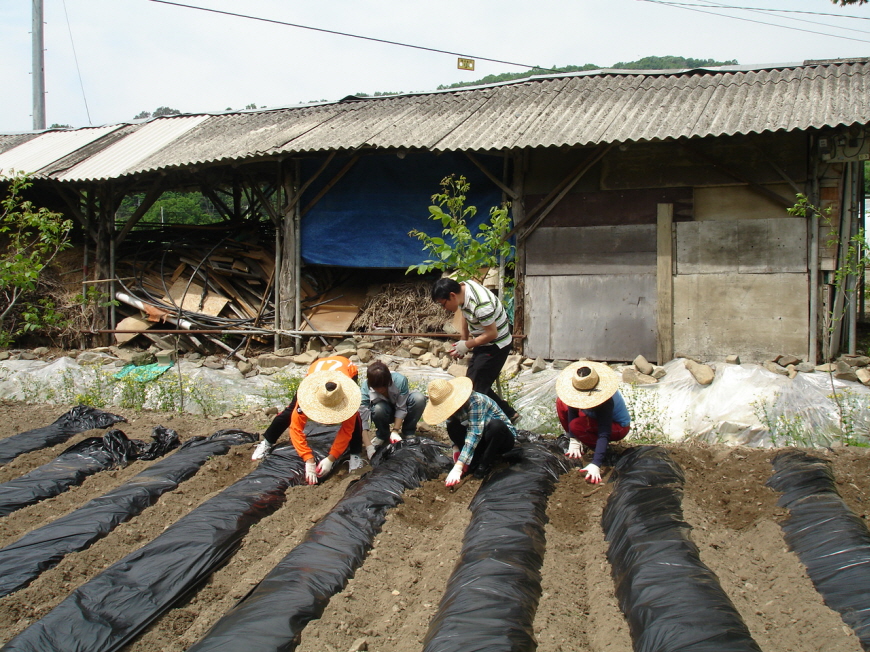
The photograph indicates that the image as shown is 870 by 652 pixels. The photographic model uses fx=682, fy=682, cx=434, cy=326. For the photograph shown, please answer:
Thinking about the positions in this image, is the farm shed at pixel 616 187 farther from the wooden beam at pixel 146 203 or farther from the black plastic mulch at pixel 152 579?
the black plastic mulch at pixel 152 579

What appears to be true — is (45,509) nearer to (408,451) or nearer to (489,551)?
(408,451)

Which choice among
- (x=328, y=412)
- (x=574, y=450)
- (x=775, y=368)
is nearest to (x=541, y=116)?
(x=775, y=368)

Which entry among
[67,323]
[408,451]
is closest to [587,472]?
[408,451]

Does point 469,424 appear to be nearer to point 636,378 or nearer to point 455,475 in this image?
point 455,475

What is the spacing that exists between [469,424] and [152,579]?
208cm

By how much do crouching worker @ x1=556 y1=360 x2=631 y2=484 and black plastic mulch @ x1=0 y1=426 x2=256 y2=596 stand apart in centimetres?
271

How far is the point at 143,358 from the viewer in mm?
9430

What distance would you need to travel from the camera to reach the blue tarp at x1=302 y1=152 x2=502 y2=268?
28.9ft

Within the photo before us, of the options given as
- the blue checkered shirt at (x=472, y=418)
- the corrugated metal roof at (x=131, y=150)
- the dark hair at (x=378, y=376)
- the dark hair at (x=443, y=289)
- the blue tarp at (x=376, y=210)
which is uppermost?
the corrugated metal roof at (x=131, y=150)

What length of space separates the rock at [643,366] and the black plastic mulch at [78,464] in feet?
15.2

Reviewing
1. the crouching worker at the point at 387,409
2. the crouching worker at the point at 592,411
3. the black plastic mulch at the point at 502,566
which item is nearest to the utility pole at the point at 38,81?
the crouching worker at the point at 387,409

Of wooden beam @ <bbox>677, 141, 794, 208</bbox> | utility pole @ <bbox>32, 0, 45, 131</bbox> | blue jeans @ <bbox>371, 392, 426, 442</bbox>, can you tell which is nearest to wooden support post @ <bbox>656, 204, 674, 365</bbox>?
wooden beam @ <bbox>677, 141, 794, 208</bbox>

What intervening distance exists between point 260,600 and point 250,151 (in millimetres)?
6694

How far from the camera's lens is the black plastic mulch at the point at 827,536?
2703 millimetres
